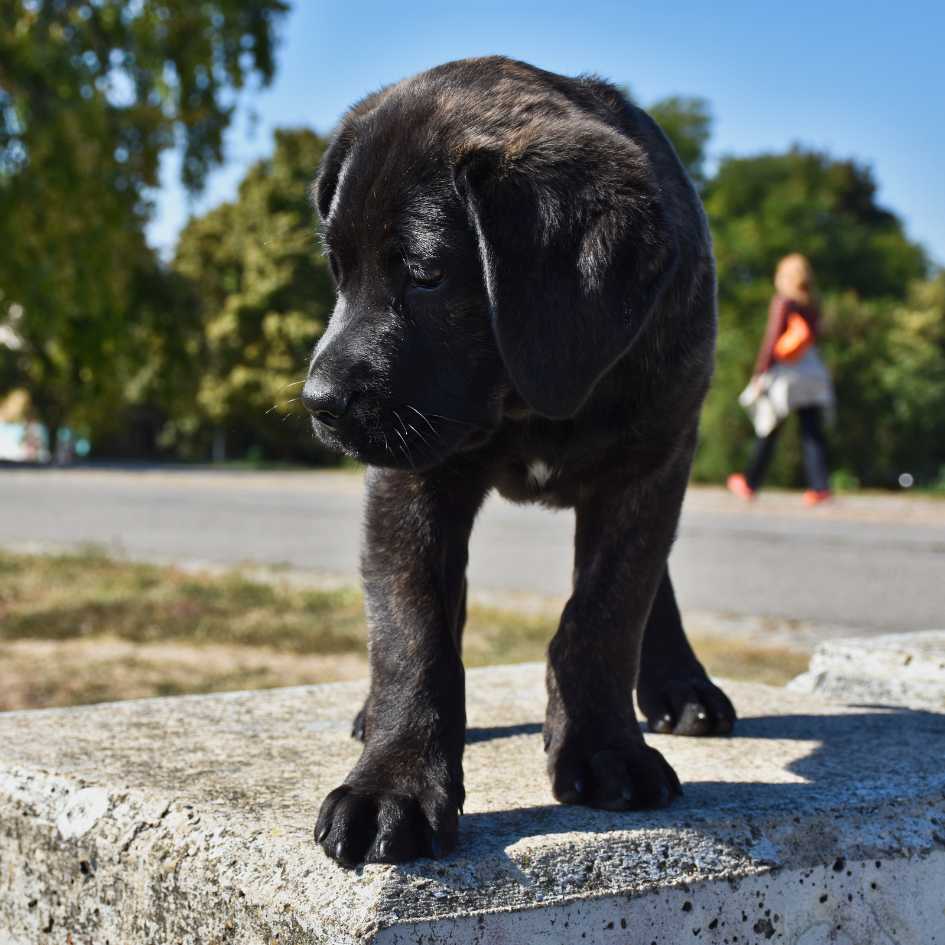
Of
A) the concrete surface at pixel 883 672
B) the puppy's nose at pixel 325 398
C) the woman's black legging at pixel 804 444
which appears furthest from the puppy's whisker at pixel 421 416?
the woman's black legging at pixel 804 444

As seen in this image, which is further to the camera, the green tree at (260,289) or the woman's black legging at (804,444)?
the green tree at (260,289)

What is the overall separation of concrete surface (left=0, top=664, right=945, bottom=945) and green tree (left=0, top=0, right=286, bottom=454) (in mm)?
6011

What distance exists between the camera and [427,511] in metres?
2.51

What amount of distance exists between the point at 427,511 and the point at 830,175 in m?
53.6

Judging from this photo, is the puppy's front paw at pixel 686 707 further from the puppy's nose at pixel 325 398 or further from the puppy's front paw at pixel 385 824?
the puppy's nose at pixel 325 398

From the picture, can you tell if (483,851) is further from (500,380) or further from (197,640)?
(197,640)

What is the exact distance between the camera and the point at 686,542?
12.9 metres

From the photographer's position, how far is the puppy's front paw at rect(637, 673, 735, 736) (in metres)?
3.15

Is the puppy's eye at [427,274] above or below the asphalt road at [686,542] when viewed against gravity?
above

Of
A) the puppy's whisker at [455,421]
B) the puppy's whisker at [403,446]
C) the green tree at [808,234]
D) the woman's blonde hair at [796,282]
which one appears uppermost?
the green tree at [808,234]

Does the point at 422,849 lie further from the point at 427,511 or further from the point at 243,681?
the point at 243,681

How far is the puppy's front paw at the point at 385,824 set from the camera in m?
2.08

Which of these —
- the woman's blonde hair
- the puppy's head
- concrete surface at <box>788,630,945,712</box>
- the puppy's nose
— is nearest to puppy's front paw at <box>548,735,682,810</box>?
the puppy's head

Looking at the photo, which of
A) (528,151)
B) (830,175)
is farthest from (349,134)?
(830,175)
